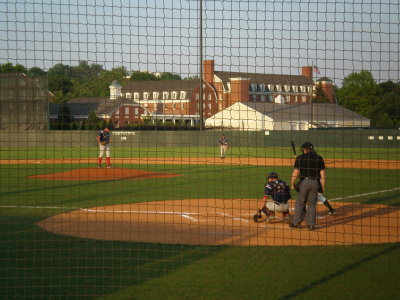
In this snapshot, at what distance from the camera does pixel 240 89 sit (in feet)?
27.9

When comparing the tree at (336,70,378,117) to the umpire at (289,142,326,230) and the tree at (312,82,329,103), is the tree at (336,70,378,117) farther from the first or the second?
the umpire at (289,142,326,230)

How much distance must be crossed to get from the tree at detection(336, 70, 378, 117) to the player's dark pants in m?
1.78

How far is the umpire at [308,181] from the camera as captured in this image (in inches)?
386

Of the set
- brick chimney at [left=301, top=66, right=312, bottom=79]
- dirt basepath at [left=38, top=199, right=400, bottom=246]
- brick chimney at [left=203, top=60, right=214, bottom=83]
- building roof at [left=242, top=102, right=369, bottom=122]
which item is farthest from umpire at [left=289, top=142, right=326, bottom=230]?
brick chimney at [left=203, top=60, right=214, bottom=83]

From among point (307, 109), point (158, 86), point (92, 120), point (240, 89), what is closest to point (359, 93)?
point (307, 109)

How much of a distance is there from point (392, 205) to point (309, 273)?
749cm

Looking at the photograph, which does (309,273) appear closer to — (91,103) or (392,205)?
(91,103)

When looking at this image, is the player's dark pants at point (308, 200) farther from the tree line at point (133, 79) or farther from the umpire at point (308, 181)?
the tree line at point (133, 79)

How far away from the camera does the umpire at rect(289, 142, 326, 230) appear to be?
9.81 m

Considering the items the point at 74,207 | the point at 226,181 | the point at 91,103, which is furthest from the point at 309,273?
the point at 226,181

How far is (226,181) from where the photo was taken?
19.6 meters

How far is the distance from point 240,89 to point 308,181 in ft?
8.21

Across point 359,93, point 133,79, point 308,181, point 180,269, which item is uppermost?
point 133,79

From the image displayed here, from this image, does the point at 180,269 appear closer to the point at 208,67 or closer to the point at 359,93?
the point at 208,67
